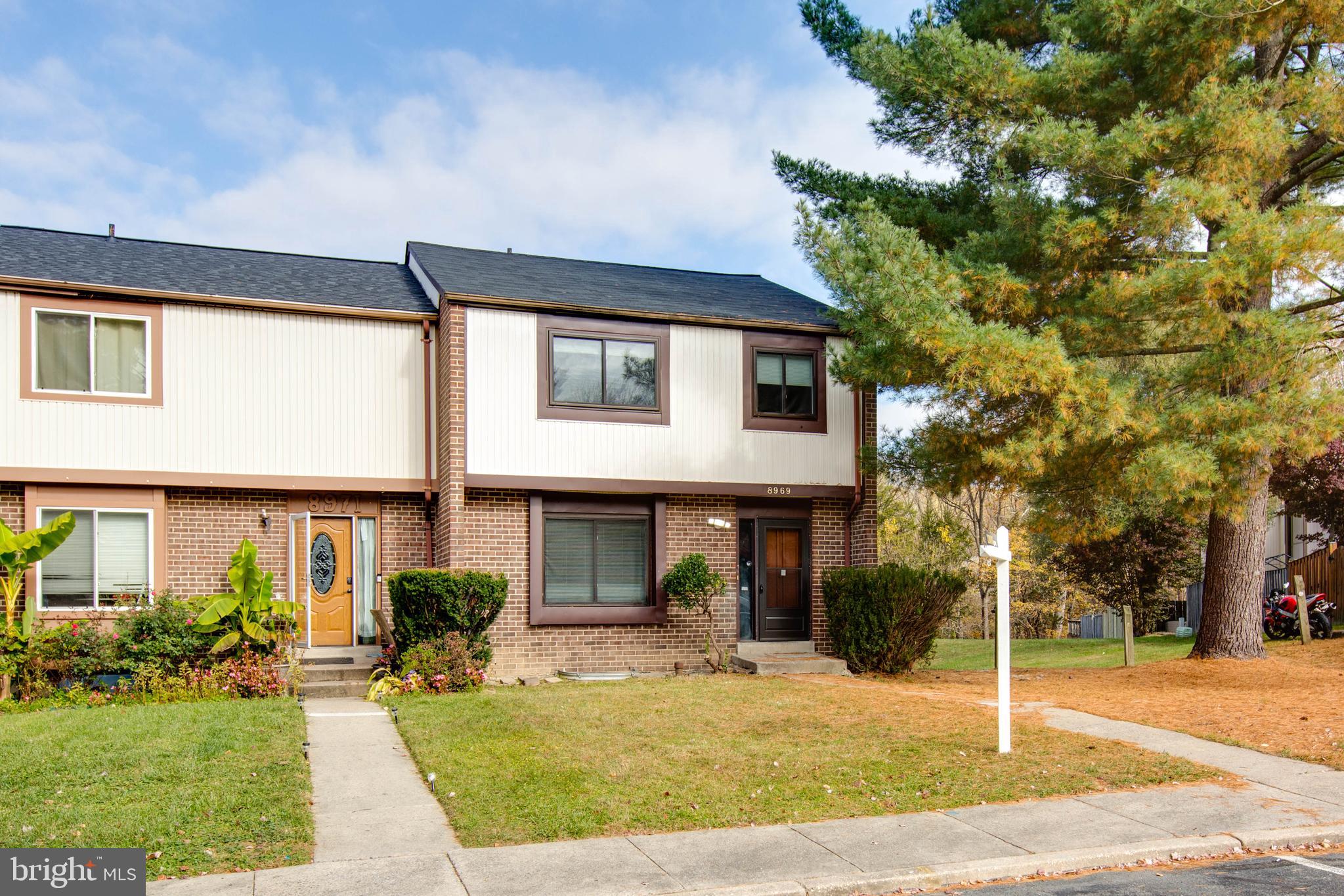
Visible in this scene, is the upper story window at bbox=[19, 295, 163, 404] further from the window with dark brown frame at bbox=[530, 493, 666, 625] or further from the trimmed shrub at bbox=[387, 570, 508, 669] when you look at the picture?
the window with dark brown frame at bbox=[530, 493, 666, 625]

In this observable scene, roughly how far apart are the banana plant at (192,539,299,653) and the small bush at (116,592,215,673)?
15cm

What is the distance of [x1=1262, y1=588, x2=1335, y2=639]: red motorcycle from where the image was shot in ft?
64.2

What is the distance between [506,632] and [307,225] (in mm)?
18188

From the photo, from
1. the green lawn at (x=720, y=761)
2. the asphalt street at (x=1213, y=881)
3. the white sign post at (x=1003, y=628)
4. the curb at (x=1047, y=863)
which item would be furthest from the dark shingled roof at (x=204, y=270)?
the asphalt street at (x=1213, y=881)

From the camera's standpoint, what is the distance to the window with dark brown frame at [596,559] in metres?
15.6

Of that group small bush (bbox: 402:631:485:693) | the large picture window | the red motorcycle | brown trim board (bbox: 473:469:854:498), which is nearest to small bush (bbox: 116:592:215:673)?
small bush (bbox: 402:631:485:693)

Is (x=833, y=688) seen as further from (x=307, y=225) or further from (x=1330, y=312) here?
(x=307, y=225)

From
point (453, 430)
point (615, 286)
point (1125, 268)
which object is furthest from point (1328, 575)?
point (453, 430)

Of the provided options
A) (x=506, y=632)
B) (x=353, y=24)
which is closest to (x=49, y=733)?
(x=506, y=632)

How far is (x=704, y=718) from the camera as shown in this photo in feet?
36.8

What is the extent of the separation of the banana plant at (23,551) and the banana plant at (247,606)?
1.82 metres

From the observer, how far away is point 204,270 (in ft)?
53.5

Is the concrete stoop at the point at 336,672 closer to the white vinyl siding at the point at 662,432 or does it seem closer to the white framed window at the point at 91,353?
the white vinyl siding at the point at 662,432

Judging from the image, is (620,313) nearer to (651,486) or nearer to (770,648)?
(651,486)
